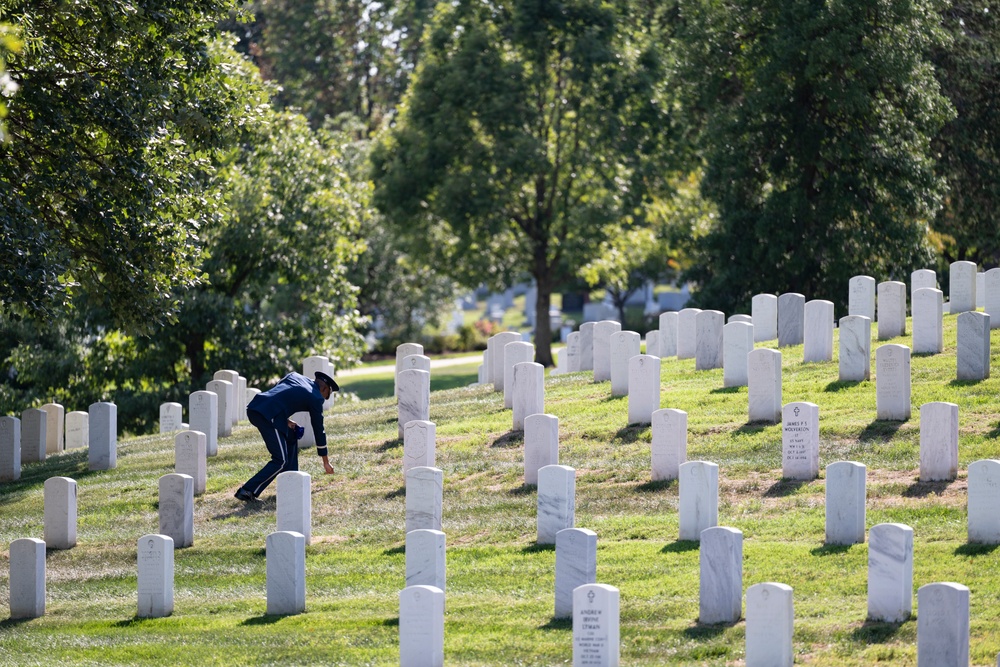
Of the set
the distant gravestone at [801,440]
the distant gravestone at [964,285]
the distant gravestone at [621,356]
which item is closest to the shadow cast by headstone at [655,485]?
the distant gravestone at [801,440]

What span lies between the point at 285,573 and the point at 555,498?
2.58m

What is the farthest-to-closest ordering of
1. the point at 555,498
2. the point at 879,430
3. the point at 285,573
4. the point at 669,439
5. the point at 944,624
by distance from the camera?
the point at 879,430 < the point at 669,439 < the point at 555,498 < the point at 285,573 < the point at 944,624

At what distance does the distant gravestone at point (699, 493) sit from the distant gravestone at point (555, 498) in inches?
39.2

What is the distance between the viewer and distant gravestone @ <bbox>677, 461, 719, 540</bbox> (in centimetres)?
1200

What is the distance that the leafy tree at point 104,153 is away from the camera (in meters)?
14.0

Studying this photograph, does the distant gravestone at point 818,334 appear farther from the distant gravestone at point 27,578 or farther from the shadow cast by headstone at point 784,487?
the distant gravestone at point 27,578

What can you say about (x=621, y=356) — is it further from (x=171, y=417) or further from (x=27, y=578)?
(x=27, y=578)

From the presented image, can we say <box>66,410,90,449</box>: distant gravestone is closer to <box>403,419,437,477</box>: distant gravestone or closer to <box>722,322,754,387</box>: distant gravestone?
<box>403,419,437,477</box>: distant gravestone

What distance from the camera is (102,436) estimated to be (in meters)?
18.0

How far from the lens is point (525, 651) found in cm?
975

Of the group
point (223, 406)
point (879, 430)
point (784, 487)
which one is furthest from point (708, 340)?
point (223, 406)

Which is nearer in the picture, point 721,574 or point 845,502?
point 721,574

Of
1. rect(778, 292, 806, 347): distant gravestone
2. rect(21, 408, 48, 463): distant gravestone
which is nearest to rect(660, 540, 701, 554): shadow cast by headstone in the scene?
rect(778, 292, 806, 347): distant gravestone

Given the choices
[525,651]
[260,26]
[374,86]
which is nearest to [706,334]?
[525,651]
